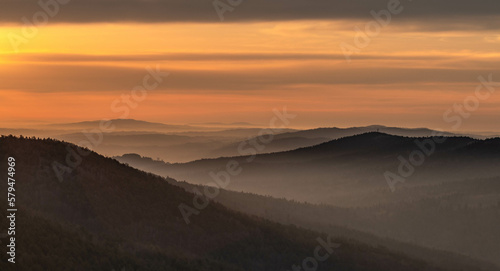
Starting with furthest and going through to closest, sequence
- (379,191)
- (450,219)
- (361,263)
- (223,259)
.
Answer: (379,191) → (450,219) → (361,263) → (223,259)

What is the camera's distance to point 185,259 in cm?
5419

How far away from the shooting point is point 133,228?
199 ft

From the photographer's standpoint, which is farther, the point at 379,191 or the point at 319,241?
the point at 379,191

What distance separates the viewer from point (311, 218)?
318ft

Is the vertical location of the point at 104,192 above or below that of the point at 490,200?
below

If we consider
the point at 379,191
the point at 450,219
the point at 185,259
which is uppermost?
the point at 379,191

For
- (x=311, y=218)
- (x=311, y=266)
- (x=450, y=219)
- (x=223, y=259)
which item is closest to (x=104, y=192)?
(x=223, y=259)

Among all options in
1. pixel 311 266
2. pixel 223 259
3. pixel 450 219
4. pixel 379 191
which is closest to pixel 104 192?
pixel 223 259

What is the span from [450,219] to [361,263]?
58028mm

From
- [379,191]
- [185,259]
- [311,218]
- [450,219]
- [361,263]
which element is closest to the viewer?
[185,259]

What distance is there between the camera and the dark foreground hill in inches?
2000

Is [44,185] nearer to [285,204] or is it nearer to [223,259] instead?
[223,259]

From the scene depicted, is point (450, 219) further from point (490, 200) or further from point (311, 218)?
point (311, 218)

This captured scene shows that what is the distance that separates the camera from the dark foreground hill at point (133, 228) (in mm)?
50812
